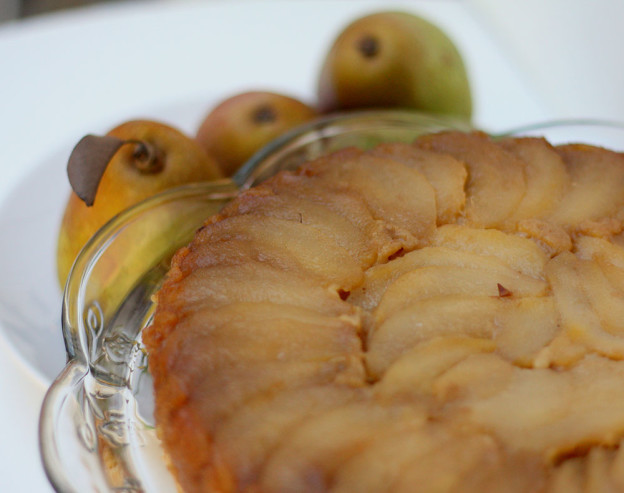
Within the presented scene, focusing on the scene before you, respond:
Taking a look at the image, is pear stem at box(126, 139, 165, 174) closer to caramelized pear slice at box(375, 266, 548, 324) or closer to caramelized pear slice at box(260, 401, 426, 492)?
caramelized pear slice at box(375, 266, 548, 324)

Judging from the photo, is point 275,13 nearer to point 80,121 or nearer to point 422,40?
point 80,121

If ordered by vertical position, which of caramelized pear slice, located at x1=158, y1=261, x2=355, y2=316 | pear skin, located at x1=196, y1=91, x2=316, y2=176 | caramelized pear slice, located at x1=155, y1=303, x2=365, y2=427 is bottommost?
caramelized pear slice, located at x1=155, y1=303, x2=365, y2=427

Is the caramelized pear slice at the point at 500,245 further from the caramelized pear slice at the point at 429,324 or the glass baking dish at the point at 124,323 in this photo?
the glass baking dish at the point at 124,323

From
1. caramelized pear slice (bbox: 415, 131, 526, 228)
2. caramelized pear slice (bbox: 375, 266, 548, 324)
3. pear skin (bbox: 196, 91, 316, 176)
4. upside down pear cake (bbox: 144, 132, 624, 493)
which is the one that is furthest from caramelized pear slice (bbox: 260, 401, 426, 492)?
pear skin (bbox: 196, 91, 316, 176)

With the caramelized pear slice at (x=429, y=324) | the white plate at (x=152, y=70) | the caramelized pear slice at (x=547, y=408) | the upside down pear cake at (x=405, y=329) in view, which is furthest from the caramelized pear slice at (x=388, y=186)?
the white plate at (x=152, y=70)

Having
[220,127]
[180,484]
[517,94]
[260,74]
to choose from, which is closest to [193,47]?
[260,74]

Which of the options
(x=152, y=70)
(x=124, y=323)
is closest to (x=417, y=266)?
(x=124, y=323)
